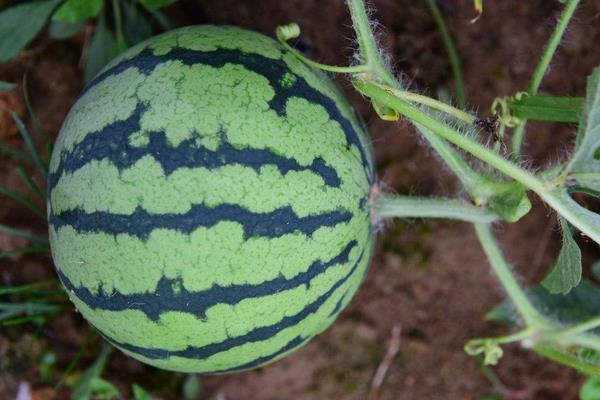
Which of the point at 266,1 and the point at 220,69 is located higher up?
the point at 266,1

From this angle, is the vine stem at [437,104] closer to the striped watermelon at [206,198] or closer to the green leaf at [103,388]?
the striped watermelon at [206,198]

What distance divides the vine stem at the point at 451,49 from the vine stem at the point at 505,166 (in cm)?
79

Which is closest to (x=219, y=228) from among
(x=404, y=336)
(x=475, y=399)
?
(x=404, y=336)

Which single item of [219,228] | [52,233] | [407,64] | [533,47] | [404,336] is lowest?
[52,233]

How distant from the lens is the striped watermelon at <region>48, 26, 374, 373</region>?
131 cm

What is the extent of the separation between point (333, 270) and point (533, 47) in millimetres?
1180

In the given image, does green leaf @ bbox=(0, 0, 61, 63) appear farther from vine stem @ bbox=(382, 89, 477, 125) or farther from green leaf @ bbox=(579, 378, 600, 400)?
green leaf @ bbox=(579, 378, 600, 400)

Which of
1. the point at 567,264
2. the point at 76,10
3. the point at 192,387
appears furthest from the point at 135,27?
the point at 567,264

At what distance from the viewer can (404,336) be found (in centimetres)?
244

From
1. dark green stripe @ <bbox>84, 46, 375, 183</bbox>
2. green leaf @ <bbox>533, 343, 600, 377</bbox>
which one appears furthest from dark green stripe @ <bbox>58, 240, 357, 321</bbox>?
green leaf @ <bbox>533, 343, 600, 377</bbox>

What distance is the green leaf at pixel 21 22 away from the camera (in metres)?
1.82

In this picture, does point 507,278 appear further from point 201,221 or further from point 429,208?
point 201,221

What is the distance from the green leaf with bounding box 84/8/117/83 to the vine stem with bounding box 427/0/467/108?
3.24 feet

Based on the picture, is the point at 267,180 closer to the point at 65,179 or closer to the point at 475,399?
the point at 65,179
